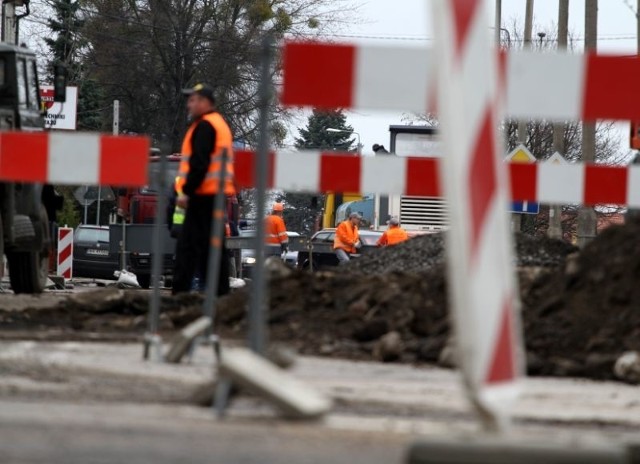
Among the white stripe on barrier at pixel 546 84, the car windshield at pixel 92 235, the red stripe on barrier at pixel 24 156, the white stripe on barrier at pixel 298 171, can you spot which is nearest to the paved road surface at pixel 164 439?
the white stripe on barrier at pixel 546 84

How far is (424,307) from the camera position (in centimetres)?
1173

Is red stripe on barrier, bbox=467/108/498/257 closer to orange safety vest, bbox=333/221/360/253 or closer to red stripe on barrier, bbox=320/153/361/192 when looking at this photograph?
red stripe on barrier, bbox=320/153/361/192

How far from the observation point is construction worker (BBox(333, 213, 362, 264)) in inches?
1353

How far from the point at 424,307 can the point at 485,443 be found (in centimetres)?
636

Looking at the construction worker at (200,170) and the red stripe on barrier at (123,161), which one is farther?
the construction worker at (200,170)

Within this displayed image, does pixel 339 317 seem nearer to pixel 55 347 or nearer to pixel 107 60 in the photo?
pixel 55 347

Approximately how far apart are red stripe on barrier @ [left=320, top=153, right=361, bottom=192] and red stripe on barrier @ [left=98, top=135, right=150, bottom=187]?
1.98 metres

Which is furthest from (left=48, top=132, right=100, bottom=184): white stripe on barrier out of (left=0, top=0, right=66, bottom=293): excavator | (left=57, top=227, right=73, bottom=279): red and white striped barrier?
(left=57, top=227, right=73, bottom=279): red and white striped barrier

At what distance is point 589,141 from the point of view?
30422mm

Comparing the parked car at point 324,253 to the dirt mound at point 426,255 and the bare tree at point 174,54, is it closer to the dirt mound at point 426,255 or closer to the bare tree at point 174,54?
the dirt mound at point 426,255

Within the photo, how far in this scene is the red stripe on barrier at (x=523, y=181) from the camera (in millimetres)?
12836

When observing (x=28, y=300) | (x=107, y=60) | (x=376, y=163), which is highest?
(x=107, y=60)

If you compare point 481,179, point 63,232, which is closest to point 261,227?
point 481,179

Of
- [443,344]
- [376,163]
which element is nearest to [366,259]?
[376,163]
